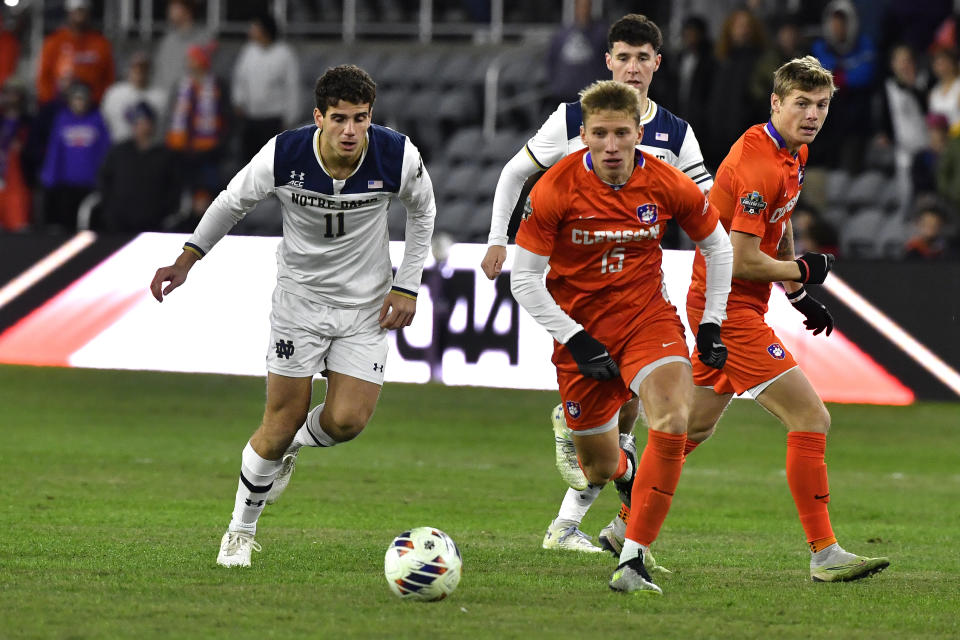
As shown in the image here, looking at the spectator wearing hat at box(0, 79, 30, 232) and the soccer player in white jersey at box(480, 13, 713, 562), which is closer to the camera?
the soccer player in white jersey at box(480, 13, 713, 562)

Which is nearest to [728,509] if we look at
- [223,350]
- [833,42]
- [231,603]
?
[231,603]

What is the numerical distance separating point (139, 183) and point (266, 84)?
1892 millimetres

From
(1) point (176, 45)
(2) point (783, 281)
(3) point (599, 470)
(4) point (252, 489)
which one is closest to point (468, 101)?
(1) point (176, 45)

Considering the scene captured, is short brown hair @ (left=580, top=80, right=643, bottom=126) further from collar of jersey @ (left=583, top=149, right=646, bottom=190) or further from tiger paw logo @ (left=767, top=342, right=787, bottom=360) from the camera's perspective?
tiger paw logo @ (left=767, top=342, right=787, bottom=360)

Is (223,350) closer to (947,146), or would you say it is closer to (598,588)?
(947,146)

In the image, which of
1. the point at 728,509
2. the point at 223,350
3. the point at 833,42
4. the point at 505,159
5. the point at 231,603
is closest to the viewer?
the point at 231,603

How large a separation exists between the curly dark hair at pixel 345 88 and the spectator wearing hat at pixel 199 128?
38.2 feet

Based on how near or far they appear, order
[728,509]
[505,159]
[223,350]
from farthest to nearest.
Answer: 1. [505,159]
2. [223,350]
3. [728,509]

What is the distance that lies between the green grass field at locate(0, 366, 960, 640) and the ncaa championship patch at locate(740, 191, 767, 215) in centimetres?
164

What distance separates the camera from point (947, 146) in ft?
52.2

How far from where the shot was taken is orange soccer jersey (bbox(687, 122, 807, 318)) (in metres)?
7.13

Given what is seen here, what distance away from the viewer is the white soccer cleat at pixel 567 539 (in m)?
7.90

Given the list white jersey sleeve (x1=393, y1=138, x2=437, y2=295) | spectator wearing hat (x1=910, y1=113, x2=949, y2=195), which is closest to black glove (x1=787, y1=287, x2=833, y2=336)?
white jersey sleeve (x1=393, y1=138, x2=437, y2=295)

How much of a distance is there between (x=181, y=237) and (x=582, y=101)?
9.46m
